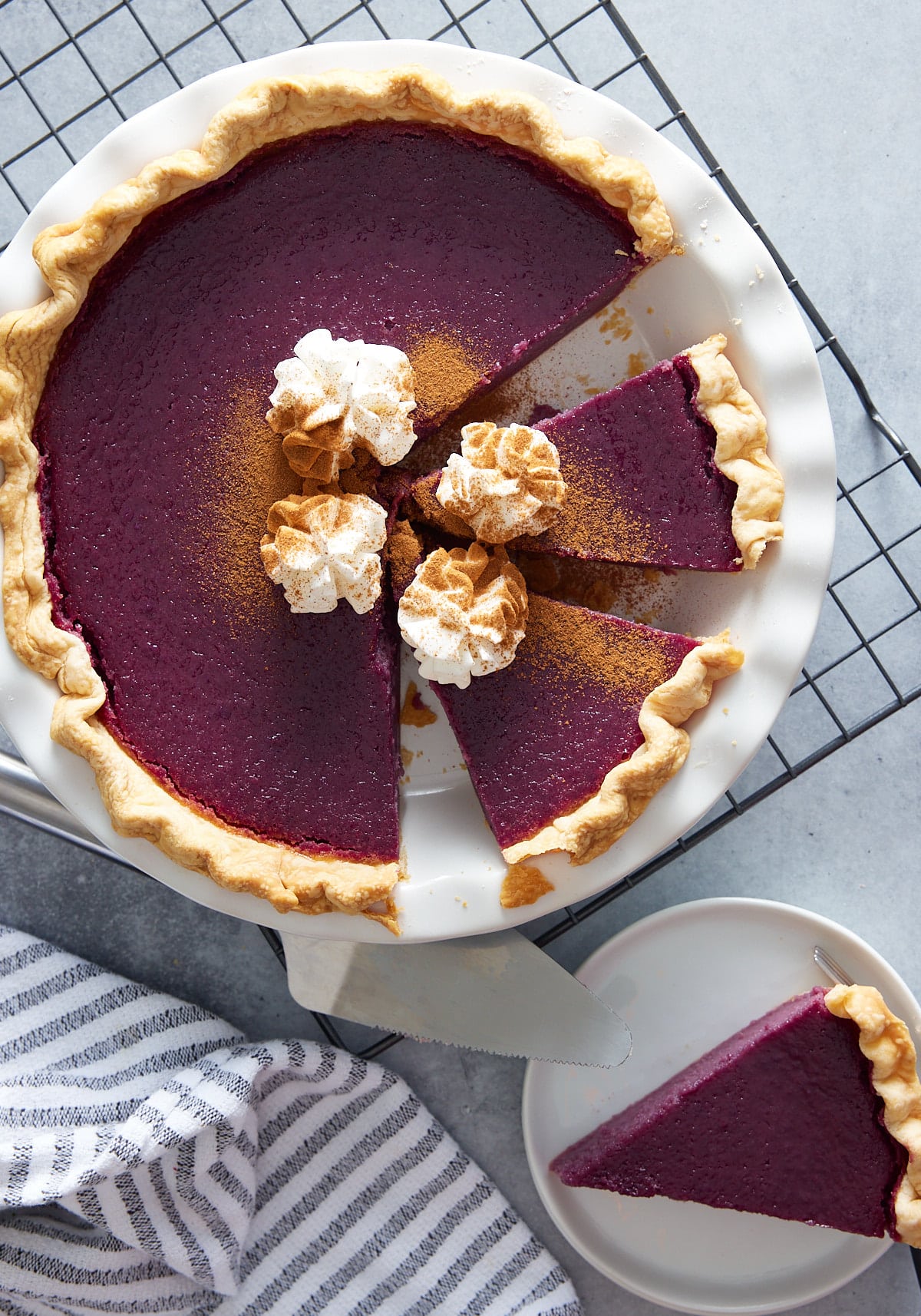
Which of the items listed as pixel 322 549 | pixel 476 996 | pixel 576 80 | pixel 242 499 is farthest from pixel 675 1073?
pixel 576 80

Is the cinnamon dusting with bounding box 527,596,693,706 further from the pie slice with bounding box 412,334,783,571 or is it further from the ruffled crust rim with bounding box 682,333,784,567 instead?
the ruffled crust rim with bounding box 682,333,784,567

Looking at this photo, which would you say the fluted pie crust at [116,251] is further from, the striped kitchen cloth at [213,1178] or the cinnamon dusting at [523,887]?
the striped kitchen cloth at [213,1178]

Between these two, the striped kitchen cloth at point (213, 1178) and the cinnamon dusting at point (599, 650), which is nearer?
the cinnamon dusting at point (599, 650)

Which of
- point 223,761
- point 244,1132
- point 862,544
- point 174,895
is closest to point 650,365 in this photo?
point 862,544

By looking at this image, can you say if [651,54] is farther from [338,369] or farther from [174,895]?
[174,895]

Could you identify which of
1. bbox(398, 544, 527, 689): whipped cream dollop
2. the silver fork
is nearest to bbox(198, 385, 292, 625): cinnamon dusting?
bbox(398, 544, 527, 689): whipped cream dollop

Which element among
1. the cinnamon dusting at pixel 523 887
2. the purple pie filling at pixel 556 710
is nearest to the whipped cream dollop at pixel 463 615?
the purple pie filling at pixel 556 710
